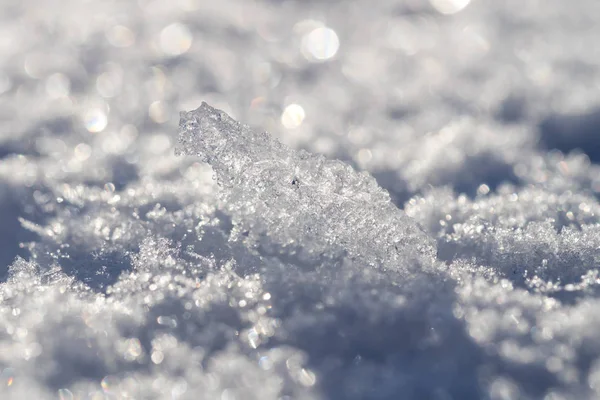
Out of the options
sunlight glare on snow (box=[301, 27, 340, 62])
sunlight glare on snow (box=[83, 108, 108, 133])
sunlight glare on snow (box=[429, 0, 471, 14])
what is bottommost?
sunlight glare on snow (box=[83, 108, 108, 133])

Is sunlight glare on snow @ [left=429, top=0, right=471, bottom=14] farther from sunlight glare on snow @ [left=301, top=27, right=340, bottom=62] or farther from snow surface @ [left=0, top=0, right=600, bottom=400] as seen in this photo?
sunlight glare on snow @ [left=301, top=27, right=340, bottom=62]

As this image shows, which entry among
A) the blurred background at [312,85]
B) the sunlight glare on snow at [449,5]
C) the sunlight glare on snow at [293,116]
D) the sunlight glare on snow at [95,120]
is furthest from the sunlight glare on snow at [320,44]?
the sunlight glare on snow at [95,120]

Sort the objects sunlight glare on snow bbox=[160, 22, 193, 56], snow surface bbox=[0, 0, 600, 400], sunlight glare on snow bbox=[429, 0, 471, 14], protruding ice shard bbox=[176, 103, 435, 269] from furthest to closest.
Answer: sunlight glare on snow bbox=[429, 0, 471, 14] → sunlight glare on snow bbox=[160, 22, 193, 56] → protruding ice shard bbox=[176, 103, 435, 269] → snow surface bbox=[0, 0, 600, 400]

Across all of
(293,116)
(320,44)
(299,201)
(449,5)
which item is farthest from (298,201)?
(449,5)

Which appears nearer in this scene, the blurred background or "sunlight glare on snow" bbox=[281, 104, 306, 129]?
the blurred background

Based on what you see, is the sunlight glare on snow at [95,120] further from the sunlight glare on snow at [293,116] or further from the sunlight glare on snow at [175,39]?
the sunlight glare on snow at [293,116]

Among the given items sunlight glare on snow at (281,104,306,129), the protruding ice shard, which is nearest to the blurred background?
sunlight glare on snow at (281,104,306,129)

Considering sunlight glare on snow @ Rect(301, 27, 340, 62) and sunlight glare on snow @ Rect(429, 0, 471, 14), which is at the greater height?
sunlight glare on snow @ Rect(429, 0, 471, 14)
